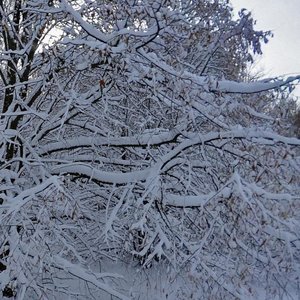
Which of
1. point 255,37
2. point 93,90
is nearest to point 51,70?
point 93,90

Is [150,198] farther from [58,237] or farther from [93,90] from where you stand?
[93,90]

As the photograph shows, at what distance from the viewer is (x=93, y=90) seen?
5.07 meters

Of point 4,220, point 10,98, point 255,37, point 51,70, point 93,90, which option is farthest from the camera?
point 10,98

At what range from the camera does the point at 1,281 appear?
4.10m

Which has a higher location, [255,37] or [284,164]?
[255,37]

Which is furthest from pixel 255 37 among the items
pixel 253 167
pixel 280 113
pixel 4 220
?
pixel 4 220

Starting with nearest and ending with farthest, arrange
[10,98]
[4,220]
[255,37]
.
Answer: [255,37], [4,220], [10,98]

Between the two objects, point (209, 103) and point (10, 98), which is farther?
point (10, 98)

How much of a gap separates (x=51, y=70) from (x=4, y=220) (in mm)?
1599

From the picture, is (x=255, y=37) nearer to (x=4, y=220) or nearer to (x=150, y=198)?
(x=150, y=198)

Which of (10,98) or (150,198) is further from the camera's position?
(10,98)

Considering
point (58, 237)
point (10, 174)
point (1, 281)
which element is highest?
point (10, 174)

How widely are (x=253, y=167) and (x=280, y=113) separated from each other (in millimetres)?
496

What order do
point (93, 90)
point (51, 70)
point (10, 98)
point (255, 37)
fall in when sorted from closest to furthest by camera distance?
point (255, 37) < point (51, 70) < point (93, 90) < point (10, 98)
